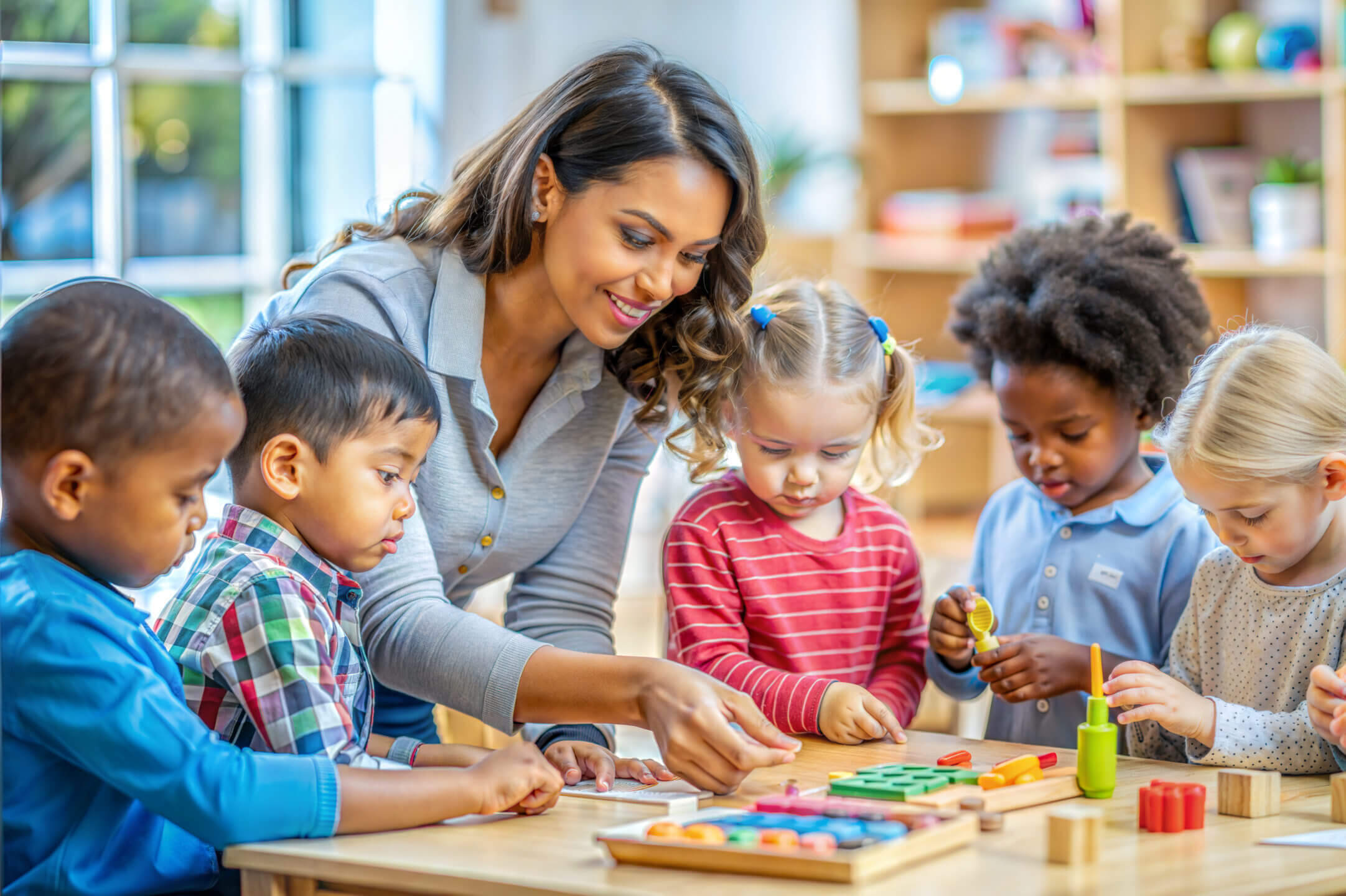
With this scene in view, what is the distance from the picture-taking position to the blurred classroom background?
111 inches

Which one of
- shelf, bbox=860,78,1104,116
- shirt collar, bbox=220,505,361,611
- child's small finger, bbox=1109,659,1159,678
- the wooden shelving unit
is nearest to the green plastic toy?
child's small finger, bbox=1109,659,1159,678

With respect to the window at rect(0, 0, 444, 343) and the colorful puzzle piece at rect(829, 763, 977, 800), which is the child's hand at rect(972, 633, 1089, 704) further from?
the window at rect(0, 0, 444, 343)

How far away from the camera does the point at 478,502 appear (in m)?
1.65

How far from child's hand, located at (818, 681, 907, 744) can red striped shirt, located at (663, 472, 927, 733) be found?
0.10 m

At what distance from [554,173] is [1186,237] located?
2.72 metres

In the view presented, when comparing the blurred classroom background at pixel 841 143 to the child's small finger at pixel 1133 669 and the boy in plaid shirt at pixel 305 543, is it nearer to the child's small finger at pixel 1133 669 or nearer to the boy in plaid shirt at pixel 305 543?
the boy in plaid shirt at pixel 305 543

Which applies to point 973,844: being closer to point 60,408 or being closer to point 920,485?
point 60,408

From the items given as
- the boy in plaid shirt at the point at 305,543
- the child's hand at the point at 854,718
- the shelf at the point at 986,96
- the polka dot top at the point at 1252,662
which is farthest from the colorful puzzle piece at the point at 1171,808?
the shelf at the point at 986,96

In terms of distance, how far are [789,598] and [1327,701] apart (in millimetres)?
615

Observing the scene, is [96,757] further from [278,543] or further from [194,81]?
[194,81]

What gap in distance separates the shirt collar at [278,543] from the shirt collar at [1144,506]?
1.01 metres

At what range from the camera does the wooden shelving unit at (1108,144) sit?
348 centimetres

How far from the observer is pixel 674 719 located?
1221mm

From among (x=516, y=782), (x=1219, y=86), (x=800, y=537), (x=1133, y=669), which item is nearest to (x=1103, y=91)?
(x=1219, y=86)
